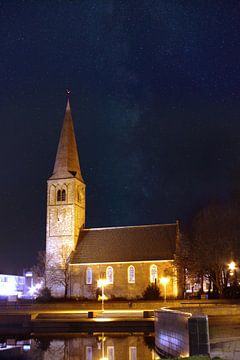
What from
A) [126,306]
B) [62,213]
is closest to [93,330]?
[126,306]

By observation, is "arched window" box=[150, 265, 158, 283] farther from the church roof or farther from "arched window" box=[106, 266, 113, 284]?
"arched window" box=[106, 266, 113, 284]

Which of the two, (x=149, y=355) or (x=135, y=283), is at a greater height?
(x=135, y=283)

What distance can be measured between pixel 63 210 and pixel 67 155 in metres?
9.11

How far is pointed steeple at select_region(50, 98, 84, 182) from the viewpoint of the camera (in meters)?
77.6

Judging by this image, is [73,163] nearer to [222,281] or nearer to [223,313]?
[222,281]

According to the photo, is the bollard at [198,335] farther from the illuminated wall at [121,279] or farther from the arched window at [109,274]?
the arched window at [109,274]

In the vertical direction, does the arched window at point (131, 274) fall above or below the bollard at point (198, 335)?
above

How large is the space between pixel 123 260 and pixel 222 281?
14815mm

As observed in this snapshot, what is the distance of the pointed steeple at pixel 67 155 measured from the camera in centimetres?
7756

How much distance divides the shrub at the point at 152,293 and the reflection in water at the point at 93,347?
2980 cm

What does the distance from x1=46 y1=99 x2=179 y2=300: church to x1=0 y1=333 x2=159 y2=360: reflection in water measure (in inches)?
1339

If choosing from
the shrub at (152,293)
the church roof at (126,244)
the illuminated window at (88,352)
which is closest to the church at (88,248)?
the church roof at (126,244)

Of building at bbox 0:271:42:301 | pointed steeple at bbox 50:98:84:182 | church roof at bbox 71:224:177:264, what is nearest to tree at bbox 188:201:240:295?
church roof at bbox 71:224:177:264

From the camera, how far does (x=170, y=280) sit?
67.2m
